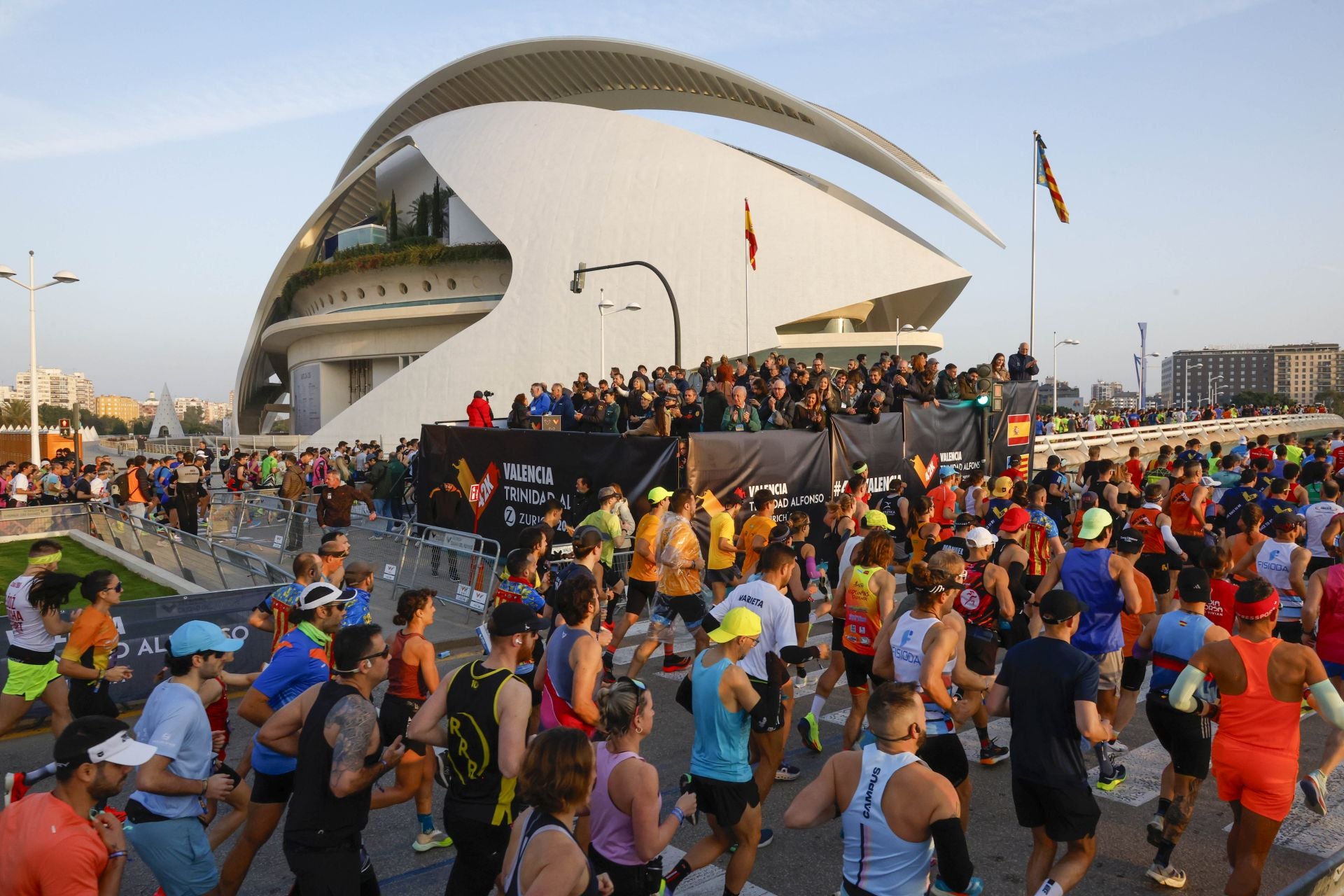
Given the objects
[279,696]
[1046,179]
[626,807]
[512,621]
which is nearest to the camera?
[626,807]

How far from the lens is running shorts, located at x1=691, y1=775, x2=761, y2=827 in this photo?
4.02m

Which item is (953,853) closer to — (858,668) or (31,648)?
(858,668)

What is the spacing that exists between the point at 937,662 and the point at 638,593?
4.20 metres

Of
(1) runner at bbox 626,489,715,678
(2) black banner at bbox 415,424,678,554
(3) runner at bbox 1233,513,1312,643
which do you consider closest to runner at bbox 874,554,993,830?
(1) runner at bbox 626,489,715,678

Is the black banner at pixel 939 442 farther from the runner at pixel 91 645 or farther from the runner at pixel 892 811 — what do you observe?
the runner at pixel 892 811

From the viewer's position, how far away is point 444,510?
15305 millimetres

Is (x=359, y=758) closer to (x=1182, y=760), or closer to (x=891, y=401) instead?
(x=1182, y=760)

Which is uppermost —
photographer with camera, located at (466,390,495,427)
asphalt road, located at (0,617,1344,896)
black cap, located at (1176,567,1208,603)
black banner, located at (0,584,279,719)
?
photographer with camera, located at (466,390,495,427)

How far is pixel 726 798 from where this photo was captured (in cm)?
402

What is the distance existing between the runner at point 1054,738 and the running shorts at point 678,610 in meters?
3.73

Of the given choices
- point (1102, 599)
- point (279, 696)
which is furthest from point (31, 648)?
point (1102, 599)

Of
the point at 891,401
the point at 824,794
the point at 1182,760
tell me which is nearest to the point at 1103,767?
the point at 1182,760

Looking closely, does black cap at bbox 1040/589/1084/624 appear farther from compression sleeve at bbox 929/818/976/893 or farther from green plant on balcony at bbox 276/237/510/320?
green plant on balcony at bbox 276/237/510/320

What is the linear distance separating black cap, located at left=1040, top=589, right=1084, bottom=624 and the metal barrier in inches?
263
